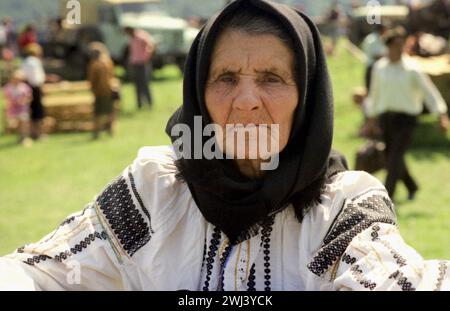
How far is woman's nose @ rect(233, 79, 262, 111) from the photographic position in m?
1.75

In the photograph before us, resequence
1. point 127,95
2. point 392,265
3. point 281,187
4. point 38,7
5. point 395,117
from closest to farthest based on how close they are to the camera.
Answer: point 392,265
point 281,187
point 395,117
point 127,95
point 38,7

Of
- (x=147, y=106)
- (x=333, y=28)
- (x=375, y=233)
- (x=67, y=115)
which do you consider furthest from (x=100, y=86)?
(x=333, y=28)

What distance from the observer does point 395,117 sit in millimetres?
6938

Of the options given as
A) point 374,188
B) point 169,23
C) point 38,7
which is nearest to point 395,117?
point 374,188

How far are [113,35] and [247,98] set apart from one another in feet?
60.8

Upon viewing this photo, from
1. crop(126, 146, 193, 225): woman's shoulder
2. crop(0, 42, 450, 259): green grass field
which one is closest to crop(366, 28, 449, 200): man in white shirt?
crop(0, 42, 450, 259): green grass field

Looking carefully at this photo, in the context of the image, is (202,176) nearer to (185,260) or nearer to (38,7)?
(185,260)

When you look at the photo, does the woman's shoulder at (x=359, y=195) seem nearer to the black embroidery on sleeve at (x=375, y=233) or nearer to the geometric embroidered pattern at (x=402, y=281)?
the black embroidery on sleeve at (x=375, y=233)

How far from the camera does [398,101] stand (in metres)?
6.87

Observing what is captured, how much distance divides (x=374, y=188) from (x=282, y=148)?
0.28m

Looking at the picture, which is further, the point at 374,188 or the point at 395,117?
the point at 395,117

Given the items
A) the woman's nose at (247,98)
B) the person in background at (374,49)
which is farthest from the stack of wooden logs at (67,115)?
the woman's nose at (247,98)

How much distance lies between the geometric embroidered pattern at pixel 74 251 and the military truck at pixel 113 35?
1766cm

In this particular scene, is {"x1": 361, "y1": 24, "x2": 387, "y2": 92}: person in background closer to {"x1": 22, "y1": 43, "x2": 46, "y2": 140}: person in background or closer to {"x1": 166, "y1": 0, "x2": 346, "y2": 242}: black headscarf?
{"x1": 22, "y1": 43, "x2": 46, "y2": 140}: person in background
